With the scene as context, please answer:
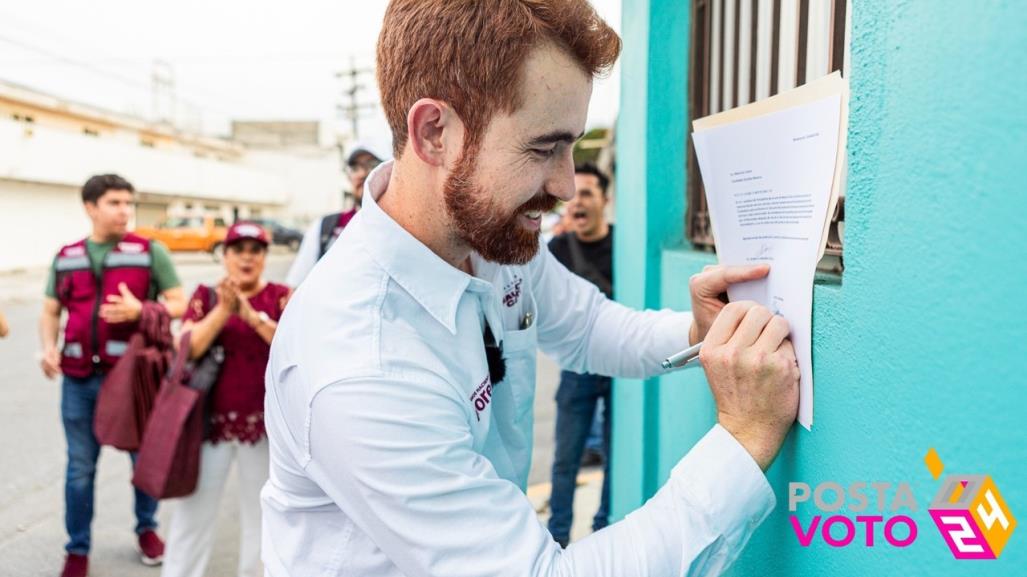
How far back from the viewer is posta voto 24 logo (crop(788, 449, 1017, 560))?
867 millimetres

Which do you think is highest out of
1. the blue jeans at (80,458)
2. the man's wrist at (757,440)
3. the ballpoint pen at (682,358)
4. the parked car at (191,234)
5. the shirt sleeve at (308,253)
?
the parked car at (191,234)

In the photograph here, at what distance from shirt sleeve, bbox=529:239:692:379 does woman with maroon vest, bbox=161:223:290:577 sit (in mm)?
1888

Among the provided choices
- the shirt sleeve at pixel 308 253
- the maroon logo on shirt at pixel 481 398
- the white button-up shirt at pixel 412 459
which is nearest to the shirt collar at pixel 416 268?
the white button-up shirt at pixel 412 459

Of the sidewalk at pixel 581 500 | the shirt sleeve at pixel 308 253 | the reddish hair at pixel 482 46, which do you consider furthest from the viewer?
the sidewalk at pixel 581 500

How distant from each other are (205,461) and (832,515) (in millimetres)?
2931

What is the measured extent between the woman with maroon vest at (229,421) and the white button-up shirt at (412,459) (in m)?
2.01

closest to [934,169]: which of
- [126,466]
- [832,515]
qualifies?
[832,515]

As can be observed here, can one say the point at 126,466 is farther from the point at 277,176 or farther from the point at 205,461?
the point at 277,176

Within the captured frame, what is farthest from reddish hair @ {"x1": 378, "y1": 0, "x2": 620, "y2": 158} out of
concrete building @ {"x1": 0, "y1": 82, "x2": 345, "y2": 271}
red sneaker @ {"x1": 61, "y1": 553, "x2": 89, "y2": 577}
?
concrete building @ {"x1": 0, "y1": 82, "x2": 345, "y2": 271}

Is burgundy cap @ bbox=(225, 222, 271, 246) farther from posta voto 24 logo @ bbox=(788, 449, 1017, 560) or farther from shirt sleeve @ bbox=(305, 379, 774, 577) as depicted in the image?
posta voto 24 logo @ bbox=(788, 449, 1017, 560)

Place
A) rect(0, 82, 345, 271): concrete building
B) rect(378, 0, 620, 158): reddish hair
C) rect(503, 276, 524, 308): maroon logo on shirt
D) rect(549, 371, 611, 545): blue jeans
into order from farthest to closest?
rect(0, 82, 345, 271): concrete building → rect(549, 371, 611, 545): blue jeans → rect(503, 276, 524, 308): maroon logo on shirt → rect(378, 0, 620, 158): reddish hair

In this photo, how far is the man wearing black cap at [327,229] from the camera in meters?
4.03

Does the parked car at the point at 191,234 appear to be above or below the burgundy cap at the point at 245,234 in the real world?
above

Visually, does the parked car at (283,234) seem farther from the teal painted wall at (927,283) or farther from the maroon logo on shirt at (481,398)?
the teal painted wall at (927,283)
